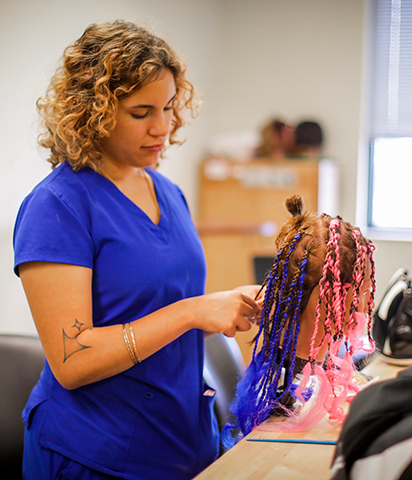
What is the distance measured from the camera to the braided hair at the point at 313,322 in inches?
35.9

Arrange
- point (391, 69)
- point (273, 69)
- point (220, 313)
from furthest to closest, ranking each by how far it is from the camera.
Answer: point (273, 69)
point (391, 69)
point (220, 313)

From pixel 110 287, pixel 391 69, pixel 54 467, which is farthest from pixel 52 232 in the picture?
pixel 391 69

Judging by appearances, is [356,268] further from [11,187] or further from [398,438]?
[11,187]

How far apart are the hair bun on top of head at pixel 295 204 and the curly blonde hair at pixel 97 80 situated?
0.37 metres

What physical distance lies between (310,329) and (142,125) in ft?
1.73

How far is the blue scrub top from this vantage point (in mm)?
920

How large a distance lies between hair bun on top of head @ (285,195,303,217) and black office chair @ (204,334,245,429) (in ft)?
1.58

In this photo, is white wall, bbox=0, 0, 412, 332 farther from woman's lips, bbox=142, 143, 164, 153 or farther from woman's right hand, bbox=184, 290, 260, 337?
woman's right hand, bbox=184, 290, 260, 337

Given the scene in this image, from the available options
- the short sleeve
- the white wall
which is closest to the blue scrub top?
the short sleeve

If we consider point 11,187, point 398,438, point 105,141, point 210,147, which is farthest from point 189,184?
point 398,438

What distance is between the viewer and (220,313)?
94 centimetres

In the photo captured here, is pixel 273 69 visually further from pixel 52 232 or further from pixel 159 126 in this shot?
pixel 52 232

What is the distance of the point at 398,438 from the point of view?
542 mm

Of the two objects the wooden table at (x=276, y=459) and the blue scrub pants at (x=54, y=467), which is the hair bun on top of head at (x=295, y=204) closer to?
the wooden table at (x=276, y=459)
